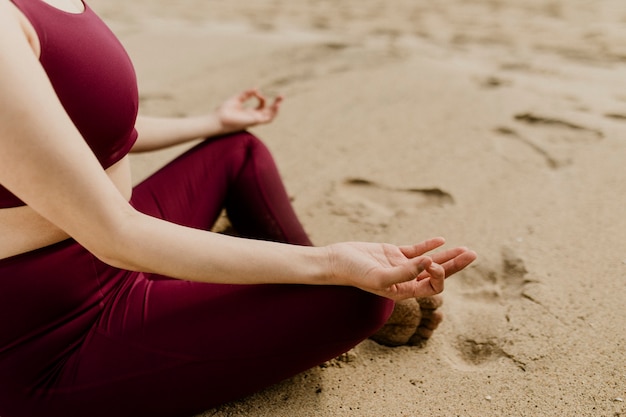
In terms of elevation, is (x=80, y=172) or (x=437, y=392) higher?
(x=80, y=172)

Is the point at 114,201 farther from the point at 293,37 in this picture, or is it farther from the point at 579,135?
the point at 293,37

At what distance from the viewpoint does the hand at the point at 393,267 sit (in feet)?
2.82

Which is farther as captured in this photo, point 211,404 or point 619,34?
point 619,34

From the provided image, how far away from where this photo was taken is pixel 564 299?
1.31 m

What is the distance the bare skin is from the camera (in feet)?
2.30

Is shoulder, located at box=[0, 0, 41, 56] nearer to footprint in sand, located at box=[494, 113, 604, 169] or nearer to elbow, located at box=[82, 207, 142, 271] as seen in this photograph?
elbow, located at box=[82, 207, 142, 271]

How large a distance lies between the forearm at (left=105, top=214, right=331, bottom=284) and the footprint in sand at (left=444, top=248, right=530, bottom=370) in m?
0.47

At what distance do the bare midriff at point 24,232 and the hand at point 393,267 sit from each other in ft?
1.46

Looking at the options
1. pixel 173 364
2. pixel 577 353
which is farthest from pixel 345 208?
pixel 173 364

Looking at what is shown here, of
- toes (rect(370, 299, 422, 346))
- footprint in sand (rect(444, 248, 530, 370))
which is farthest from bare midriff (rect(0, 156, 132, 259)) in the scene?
footprint in sand (rect(444, 248, 530, 370))

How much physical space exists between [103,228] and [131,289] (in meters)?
0.25

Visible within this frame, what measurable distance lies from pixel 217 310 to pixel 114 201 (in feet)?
0.85

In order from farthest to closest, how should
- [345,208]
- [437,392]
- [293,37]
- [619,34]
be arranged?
[293,37]
[619,34]
[345,208]
[437,392]

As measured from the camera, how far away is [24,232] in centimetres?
87
